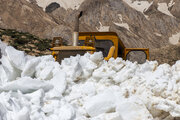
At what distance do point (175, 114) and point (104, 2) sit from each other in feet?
134

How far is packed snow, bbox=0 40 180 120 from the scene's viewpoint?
5.82 ft

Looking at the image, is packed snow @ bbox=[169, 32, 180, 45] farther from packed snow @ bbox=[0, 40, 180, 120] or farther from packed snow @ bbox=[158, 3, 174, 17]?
packed snow @ bbox=[0, 40, 180, 120]

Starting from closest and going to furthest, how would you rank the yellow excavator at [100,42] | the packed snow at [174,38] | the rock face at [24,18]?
the yellow excavator at [100,42] < the rock face at [24,18] < the packed snow at [174,38]

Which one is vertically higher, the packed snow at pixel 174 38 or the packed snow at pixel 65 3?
the packed snow at pixel 65 3

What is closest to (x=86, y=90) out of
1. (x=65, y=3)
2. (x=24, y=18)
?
(x=24, y=18)

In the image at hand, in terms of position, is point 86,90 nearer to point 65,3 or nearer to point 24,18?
point 24,18

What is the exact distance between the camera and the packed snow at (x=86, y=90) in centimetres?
177

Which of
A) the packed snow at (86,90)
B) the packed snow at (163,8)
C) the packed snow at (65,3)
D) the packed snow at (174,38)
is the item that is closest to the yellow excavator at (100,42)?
the packed snow at (86,90)

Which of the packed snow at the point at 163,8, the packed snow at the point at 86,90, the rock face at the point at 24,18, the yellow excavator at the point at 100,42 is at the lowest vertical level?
the packed snow at the point at 86,90

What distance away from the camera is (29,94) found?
6.45ft

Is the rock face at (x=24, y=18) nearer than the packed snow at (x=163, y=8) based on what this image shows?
Yes

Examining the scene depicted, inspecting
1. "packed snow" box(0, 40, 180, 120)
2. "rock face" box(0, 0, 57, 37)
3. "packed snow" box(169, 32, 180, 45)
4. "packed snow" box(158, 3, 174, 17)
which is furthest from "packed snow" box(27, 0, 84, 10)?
"packed snow" box(0, 40, 180, 120)

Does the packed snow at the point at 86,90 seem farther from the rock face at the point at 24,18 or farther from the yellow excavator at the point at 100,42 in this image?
the rock face at the point at 24,18

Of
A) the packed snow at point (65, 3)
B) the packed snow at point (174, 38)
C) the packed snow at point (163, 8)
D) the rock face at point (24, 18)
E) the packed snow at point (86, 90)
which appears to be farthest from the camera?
the packed snow at point (163, 8)
